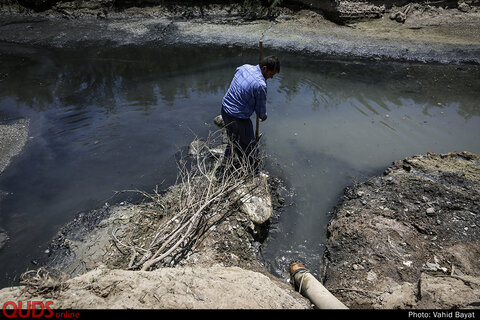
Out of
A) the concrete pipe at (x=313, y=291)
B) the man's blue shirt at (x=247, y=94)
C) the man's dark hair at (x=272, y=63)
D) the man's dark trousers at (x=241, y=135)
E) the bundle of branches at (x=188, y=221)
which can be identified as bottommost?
the concrete pipe at (x=313, y=291)

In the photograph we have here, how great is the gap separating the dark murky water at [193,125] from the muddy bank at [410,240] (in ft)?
1.42

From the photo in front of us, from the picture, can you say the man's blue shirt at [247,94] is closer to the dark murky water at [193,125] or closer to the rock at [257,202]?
the rock at [257,202]

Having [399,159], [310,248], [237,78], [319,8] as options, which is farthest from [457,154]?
[319,8]

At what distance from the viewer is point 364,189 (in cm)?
443

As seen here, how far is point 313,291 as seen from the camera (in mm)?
2803

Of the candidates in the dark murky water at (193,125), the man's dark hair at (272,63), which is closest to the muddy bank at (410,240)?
the dark murky water at (193,125)

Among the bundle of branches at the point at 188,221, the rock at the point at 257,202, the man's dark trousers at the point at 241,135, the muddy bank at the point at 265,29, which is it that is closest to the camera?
the bundle of branches at the point at 188,221

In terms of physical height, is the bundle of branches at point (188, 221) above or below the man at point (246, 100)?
below

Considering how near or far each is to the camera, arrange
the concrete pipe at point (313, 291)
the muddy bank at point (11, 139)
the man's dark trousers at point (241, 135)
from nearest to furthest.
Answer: the concrete pipe at point (313, 291) < the man's dark trousers at point (241, 135) < the muddy bank at point (11, 139)

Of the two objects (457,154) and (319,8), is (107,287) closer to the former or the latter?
(457,154)

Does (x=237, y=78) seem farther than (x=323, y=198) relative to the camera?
No

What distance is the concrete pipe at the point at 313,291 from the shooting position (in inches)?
103

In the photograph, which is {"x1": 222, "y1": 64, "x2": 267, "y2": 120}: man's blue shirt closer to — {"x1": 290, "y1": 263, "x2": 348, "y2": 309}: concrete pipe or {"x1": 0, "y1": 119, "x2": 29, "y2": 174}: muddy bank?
{"x1": 290, "y1": 263, "x2": 348, "y2": 309}: concrete pipe

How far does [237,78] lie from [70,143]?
143 inches
